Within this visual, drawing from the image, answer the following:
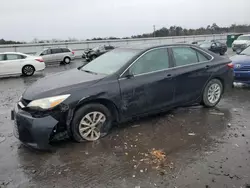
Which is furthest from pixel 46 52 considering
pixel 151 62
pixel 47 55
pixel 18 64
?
pixel 151 62

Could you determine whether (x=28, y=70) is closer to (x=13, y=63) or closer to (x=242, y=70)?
(x=13, y=63)

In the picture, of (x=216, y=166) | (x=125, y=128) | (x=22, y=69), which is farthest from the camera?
(x=22, y=69)

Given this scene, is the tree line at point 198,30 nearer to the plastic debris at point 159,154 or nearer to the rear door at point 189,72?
the rear door at point 189,72

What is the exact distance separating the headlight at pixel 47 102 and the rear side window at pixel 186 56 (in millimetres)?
2612

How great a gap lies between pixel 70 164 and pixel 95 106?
1038 mm

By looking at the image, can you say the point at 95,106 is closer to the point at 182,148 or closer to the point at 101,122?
the point at 101,122

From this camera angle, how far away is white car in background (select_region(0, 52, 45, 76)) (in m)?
13.4

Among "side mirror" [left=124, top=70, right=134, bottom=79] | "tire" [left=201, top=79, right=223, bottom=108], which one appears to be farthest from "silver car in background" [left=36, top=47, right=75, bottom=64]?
"side mirror" [left=124, top=70, right=134, bottom=79]

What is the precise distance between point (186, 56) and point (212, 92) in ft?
3.82

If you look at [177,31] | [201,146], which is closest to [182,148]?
[201,146]

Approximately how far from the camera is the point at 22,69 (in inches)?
546

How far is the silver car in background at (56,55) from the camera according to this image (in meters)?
20.8

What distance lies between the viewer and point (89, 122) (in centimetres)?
425

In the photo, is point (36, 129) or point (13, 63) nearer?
point (36, 129)
